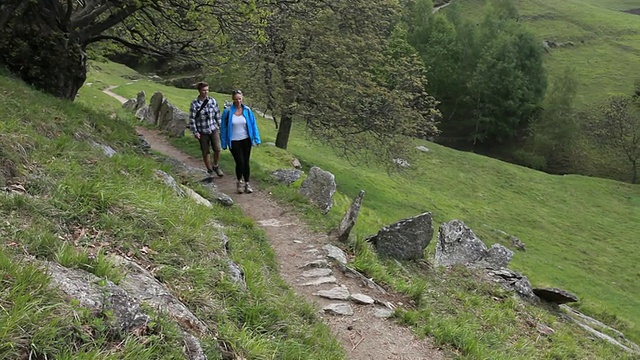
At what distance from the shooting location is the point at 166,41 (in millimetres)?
16609

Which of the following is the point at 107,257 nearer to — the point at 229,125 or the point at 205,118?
the point at 229,125

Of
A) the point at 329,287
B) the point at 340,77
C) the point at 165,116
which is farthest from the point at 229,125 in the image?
the point at 340,77

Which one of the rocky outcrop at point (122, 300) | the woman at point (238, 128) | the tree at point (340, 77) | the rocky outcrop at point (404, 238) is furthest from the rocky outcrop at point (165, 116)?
the rocky outcrop at point (122, 300)

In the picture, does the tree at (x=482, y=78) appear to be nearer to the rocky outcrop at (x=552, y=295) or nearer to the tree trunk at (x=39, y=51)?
the rocky outcrop at (x=552, y=295)

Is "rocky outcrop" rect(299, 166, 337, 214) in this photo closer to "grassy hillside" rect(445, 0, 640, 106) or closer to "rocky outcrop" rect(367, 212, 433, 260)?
"rocky outcrop" rect(367, 212, 433, 260)

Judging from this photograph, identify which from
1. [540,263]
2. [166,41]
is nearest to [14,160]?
[166,41]

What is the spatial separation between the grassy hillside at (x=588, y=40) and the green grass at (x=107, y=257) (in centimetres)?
6733

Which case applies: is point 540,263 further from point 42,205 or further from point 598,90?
point 598,90

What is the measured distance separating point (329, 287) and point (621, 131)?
52867 millimetres

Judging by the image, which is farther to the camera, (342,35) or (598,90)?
(598,90)

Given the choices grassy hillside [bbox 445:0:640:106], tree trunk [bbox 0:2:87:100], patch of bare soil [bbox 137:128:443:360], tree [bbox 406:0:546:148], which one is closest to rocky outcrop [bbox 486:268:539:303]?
patch of bare soil [bbox 137:128:443:360]

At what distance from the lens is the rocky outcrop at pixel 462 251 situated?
1279cm

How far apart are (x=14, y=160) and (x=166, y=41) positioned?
37.2ft

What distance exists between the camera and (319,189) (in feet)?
43.1
